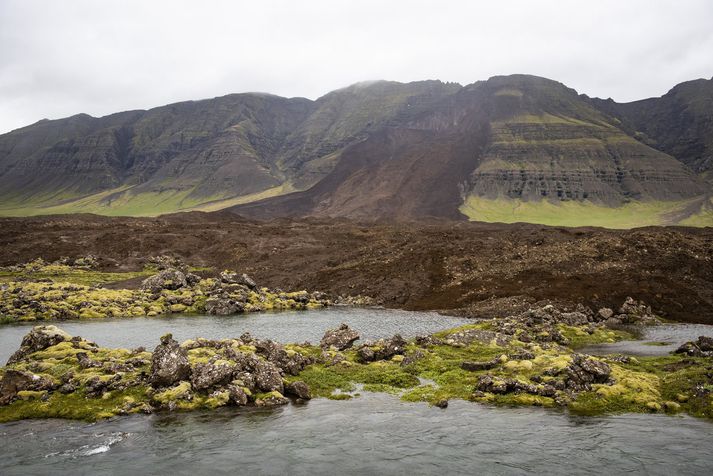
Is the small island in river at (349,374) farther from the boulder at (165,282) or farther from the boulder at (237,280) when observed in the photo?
Answer: the boulder at (165,282)

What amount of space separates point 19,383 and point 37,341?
10051 millimetres

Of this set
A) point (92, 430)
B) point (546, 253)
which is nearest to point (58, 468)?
point (92, 430)

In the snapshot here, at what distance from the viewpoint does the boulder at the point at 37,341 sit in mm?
42062

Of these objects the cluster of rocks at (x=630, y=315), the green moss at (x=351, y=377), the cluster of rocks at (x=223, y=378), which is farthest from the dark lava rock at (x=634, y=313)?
the cluster of rocks at (x=223, y=378)

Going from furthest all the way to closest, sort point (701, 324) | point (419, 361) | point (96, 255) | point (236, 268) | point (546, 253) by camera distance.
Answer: point (96, 255) < point (236, 268) < point (546, 253) < point (701, 324) < point (419, 361)

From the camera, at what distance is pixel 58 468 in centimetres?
2420

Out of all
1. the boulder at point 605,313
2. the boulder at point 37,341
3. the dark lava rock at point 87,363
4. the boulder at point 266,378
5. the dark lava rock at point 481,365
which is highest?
the boulder at point 37,341

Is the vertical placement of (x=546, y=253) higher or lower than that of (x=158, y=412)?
higher

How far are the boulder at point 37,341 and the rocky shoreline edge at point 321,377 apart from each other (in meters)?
0.09

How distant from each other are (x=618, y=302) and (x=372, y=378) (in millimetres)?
46915

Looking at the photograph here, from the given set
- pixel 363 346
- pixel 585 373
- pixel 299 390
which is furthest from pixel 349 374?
pixel 585 373

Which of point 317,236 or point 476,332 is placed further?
point 317,236

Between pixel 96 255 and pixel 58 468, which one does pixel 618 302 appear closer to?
pixel 58 468

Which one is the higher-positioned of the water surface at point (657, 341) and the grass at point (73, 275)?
the grass at point (73, 275)
